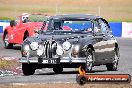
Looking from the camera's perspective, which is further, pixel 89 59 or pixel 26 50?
pixel 89 59

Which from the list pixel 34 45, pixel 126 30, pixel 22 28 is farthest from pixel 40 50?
pixel 126 30

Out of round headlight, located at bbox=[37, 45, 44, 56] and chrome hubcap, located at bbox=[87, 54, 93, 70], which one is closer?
round headlight, located at bbox=[37, 45, 44, 56]

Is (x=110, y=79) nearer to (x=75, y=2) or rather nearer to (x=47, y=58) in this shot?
(x=47, y=58)

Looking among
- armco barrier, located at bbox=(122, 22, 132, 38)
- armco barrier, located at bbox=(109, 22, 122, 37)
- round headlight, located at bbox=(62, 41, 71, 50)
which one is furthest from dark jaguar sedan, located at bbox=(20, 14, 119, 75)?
armco barrier, located at bbox=(109, 22, 122, 37)

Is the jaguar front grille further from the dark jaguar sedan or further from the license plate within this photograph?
the license plate

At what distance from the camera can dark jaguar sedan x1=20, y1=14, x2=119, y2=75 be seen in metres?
16.8

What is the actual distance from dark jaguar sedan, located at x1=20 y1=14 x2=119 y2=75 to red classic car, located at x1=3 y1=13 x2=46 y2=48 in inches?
331

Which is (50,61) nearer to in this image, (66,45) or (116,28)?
(66,45)

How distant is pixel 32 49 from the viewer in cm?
1694

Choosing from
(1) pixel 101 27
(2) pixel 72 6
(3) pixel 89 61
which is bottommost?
(2) pixel 72 6

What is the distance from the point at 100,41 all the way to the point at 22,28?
10075mm

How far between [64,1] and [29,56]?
8803cm

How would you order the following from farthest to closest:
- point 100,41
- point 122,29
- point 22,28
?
1. point 122,29
2. point 22,28
3. point 100,41

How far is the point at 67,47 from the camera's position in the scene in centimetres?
1669
